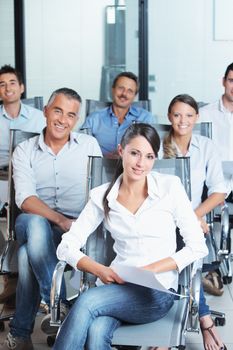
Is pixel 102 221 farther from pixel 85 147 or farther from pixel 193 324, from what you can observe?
pixel 85 147

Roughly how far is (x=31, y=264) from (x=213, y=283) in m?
1.45

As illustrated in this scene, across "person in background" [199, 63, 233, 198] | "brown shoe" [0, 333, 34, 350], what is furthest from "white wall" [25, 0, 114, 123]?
"brown shoe" [0, 333, 34, 350]

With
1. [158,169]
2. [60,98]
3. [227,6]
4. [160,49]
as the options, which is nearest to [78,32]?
[160,49]

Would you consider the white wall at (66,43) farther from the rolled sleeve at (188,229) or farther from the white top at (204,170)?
the rolled sleeve at (188,229)

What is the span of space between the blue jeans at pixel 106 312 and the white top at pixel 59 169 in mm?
1038

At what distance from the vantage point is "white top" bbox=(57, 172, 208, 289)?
259cm

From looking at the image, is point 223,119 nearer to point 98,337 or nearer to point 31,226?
point 31,226

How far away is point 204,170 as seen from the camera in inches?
142

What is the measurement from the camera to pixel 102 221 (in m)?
2.79

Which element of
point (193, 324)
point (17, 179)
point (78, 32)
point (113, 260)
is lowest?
point (193, 324)

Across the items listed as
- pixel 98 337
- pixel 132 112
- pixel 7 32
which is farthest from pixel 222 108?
pixel 7 32

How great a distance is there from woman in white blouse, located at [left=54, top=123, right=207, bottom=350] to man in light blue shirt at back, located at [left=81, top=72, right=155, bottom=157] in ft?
6.56

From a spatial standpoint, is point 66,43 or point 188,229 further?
point 66,43

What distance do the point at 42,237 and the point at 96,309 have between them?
696 mm
